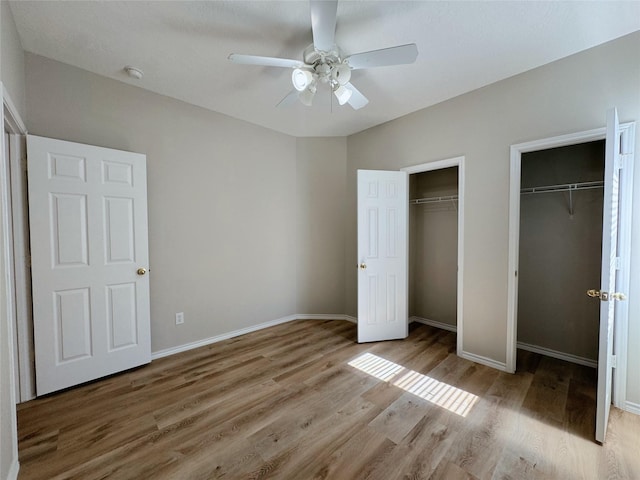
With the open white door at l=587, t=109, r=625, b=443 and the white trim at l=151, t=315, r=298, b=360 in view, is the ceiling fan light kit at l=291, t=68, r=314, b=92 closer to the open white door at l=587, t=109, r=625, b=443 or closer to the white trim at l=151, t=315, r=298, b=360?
the open white door at l=587, t=109, r=625, b=443

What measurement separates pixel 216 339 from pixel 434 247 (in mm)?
3035

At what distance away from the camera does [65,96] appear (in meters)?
2.20

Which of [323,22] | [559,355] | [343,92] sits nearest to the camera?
[323,22]

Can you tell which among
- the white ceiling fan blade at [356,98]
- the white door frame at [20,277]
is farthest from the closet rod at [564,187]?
the white door frame at [20,277]

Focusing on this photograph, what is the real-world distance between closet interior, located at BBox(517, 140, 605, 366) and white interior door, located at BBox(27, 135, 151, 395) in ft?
13.0

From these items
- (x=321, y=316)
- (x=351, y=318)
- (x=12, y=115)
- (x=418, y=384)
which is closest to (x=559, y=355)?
(x=418, y=384)

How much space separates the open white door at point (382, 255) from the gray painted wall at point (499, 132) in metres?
0.43

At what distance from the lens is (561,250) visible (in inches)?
106

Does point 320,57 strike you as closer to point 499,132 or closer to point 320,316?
point 499,132

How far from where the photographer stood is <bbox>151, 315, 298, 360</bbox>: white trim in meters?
2.75

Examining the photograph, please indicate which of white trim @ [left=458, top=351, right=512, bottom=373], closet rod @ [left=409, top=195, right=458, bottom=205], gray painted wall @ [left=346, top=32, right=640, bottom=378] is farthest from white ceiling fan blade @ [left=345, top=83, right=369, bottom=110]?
white trim @ [left=458, top=351, right=512, bottom=373]

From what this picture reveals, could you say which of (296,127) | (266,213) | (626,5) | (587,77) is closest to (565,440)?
(587,77)

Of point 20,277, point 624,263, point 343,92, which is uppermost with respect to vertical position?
point 343,92

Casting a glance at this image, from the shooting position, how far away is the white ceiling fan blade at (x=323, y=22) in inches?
53.7
